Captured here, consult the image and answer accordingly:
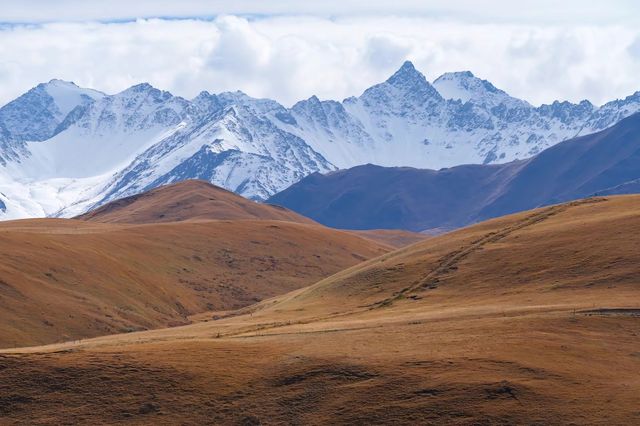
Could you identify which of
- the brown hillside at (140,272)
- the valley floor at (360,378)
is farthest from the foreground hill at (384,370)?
the brown hillside at (140,272)

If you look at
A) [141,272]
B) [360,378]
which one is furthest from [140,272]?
[360,378]

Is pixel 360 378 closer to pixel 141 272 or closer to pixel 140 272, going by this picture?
pixel 140 272

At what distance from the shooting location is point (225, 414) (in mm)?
53219

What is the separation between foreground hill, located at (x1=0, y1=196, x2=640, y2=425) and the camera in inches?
2002

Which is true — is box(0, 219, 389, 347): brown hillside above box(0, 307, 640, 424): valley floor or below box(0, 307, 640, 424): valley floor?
above

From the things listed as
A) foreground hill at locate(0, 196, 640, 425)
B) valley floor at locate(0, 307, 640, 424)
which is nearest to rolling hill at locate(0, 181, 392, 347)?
foreground hill at locate(0, 196, 640, 425)

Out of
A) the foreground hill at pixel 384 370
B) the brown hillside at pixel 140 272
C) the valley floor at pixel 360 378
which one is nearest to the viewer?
the valley floor at pixel 360 378

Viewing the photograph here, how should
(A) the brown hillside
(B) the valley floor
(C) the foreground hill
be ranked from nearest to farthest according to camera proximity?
(B) the valley floor, (C) the foreground hill, (A) the brown hillside

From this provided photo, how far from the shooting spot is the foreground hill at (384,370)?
50.8 meters

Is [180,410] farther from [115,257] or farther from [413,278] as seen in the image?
[115,257]

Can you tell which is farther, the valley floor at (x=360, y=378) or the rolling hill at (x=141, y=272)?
the rolling hill at (x=141, y=272)

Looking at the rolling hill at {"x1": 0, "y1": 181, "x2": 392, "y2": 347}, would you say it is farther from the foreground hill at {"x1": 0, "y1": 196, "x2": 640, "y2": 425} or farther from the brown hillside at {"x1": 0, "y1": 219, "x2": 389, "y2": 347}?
A: the foreground hill at {"x1": 0, "y1": 196, "x2": 640, "y2": 425}

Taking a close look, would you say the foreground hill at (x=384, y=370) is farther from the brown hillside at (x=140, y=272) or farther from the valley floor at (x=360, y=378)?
the brown hillside at (x=140, y=272)

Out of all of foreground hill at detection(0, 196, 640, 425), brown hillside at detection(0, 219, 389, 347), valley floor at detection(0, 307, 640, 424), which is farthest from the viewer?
brown hillside at detection(0, 219, 389, 347)
